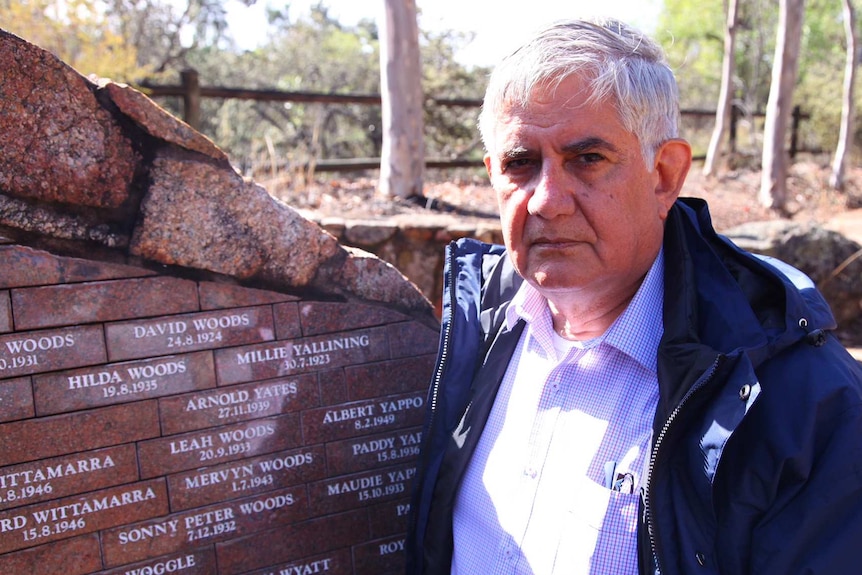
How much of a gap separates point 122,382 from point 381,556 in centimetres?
91

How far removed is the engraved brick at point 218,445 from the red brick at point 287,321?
0.23 meters

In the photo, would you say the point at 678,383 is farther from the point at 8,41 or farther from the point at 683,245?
the point at 8,41

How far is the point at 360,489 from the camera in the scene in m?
2.27

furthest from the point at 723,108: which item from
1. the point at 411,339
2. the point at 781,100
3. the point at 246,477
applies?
the point at 246,477

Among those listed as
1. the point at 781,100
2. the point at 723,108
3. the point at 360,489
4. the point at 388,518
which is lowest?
the point at 388,518

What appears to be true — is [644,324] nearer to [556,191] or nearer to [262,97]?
[556,191]

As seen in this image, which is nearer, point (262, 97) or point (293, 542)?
point (293, 542)

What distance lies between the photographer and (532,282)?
1.75m

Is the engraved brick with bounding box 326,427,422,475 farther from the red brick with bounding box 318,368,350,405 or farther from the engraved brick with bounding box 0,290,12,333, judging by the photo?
the engraved brick with bounding box 0,290,12,333

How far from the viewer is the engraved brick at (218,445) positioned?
1999 mm

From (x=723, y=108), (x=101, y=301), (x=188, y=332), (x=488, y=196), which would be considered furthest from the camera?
(x=723, y=108)

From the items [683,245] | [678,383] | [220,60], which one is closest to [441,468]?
[678,383]

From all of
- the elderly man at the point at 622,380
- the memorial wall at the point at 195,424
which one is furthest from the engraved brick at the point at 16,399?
the elderly man at the point at 622,380

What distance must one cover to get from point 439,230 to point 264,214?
3326 millimetres
